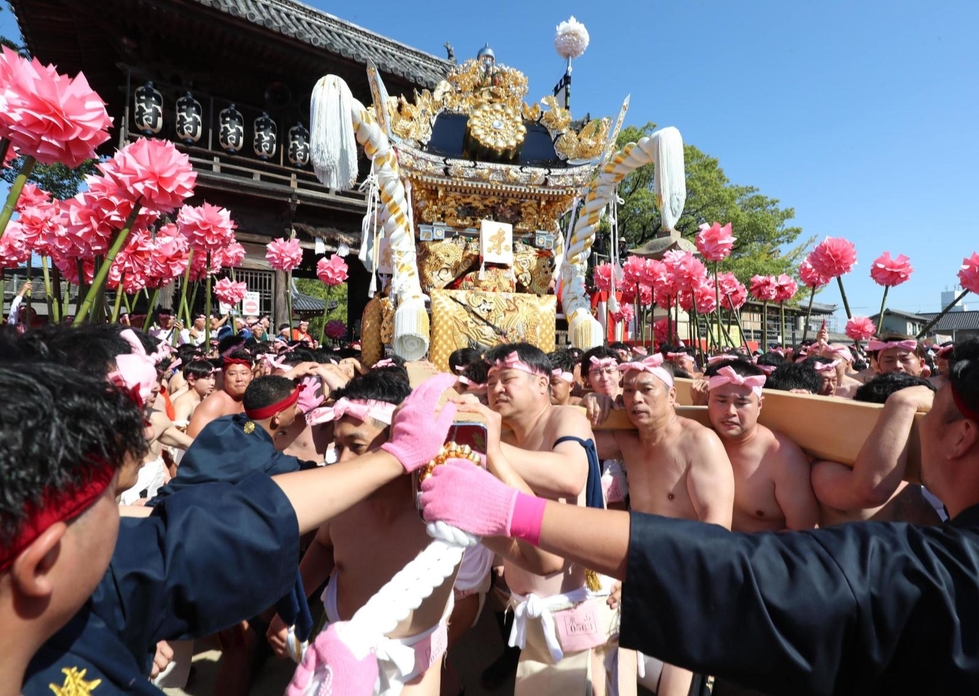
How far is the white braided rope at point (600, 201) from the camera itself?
25.7 feet

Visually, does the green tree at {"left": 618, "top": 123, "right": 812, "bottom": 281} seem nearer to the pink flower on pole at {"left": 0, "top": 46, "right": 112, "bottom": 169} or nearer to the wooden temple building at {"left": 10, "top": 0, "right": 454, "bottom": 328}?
the wooden temple building at {"left": 10, "top": 0, "right": 454, "bottom": 328}

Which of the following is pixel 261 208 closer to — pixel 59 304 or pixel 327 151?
pixel 327 151

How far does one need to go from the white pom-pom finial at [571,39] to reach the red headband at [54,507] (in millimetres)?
14972

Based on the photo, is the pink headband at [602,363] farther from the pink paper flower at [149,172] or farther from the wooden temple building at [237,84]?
the wooden temple building at [237,84]

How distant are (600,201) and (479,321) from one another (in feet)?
10.8

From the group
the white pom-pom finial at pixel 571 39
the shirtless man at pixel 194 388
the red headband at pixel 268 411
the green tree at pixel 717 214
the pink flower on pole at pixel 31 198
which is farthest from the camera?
the green tree at pixel 717 214

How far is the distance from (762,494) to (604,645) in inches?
42.3

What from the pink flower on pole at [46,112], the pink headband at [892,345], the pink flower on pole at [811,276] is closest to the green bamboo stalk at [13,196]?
the pink flower on pole at [46,112]

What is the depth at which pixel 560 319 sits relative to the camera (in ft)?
38.7

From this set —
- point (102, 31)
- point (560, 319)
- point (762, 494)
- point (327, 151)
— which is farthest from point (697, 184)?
point (762, 494)

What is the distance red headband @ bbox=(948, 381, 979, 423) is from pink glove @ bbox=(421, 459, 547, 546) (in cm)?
101

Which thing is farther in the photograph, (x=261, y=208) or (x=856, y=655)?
(x=261, y=208)

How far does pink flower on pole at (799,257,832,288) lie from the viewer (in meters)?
7.07

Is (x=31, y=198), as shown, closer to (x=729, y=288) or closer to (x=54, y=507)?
(x=54, y=507)
